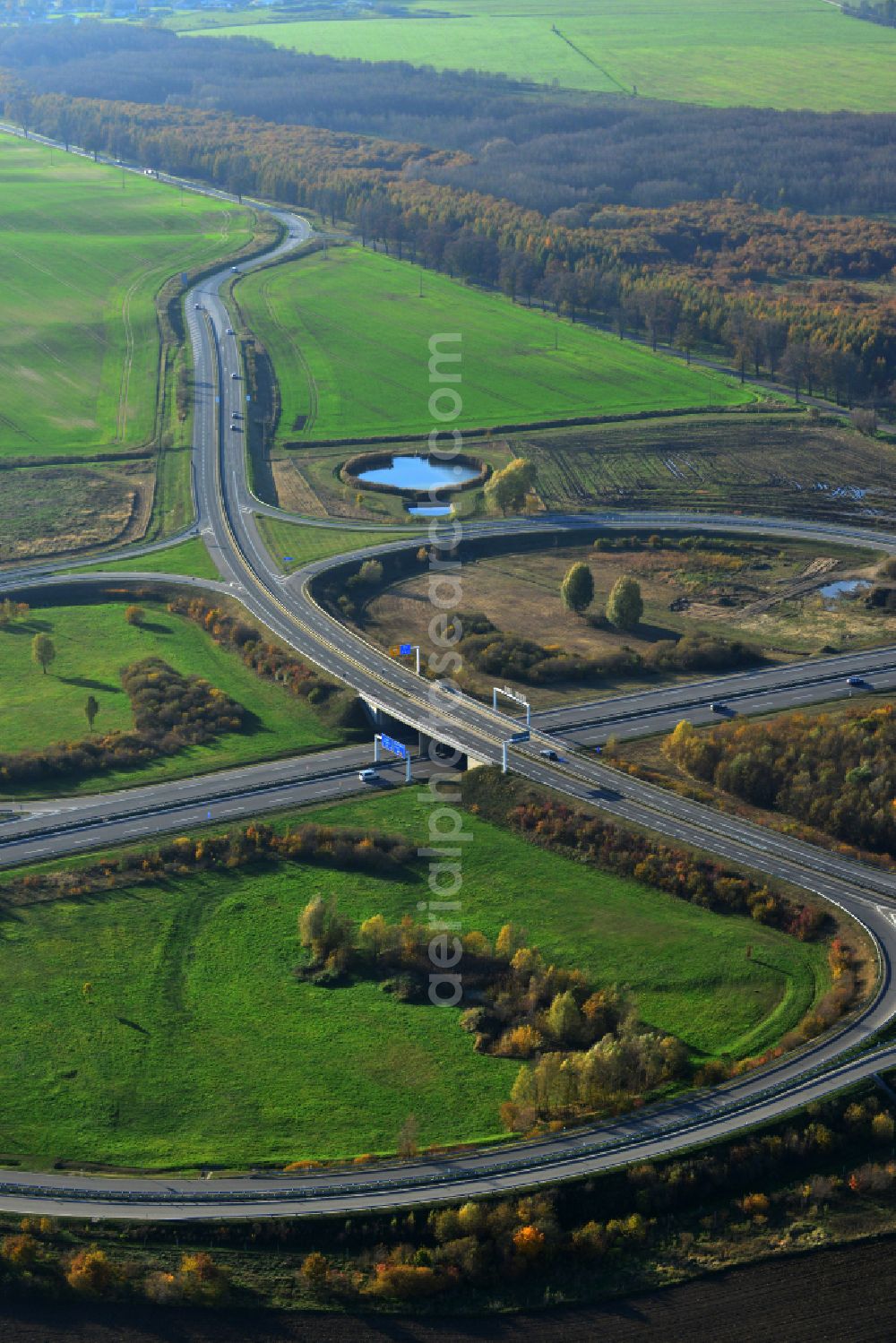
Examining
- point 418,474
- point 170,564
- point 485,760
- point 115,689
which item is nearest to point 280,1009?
point 485,760

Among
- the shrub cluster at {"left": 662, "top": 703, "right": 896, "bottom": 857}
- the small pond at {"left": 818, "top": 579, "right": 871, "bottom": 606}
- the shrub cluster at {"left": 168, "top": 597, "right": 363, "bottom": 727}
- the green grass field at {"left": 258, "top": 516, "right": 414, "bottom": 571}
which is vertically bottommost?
the shrub cluster at {"left": 168, "top": 597, "right": 363, "bottom": 727}

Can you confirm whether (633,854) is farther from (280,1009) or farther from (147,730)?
(147,730)

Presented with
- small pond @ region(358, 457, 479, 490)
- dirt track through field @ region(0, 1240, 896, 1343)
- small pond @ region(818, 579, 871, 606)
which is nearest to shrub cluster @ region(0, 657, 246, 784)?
dirt track through field @ region(0, 1240, 896, 1343)

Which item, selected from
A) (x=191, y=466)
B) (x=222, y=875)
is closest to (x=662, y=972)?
(x=222, y=875)

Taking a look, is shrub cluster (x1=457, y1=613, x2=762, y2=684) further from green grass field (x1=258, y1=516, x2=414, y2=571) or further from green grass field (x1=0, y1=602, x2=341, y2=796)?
green grass field (x1=258, y1=516, x2=414, y2=571)

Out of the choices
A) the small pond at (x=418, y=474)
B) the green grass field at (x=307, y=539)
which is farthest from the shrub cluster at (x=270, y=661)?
the small pond at (x=418, y=474)

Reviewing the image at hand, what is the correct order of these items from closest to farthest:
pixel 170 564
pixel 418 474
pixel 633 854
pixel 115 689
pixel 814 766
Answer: pixel 633 854 → pixel 814 766 → pixel 115 689 → pixel 170 564 → pixel 418 474

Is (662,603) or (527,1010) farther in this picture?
(662,603)
